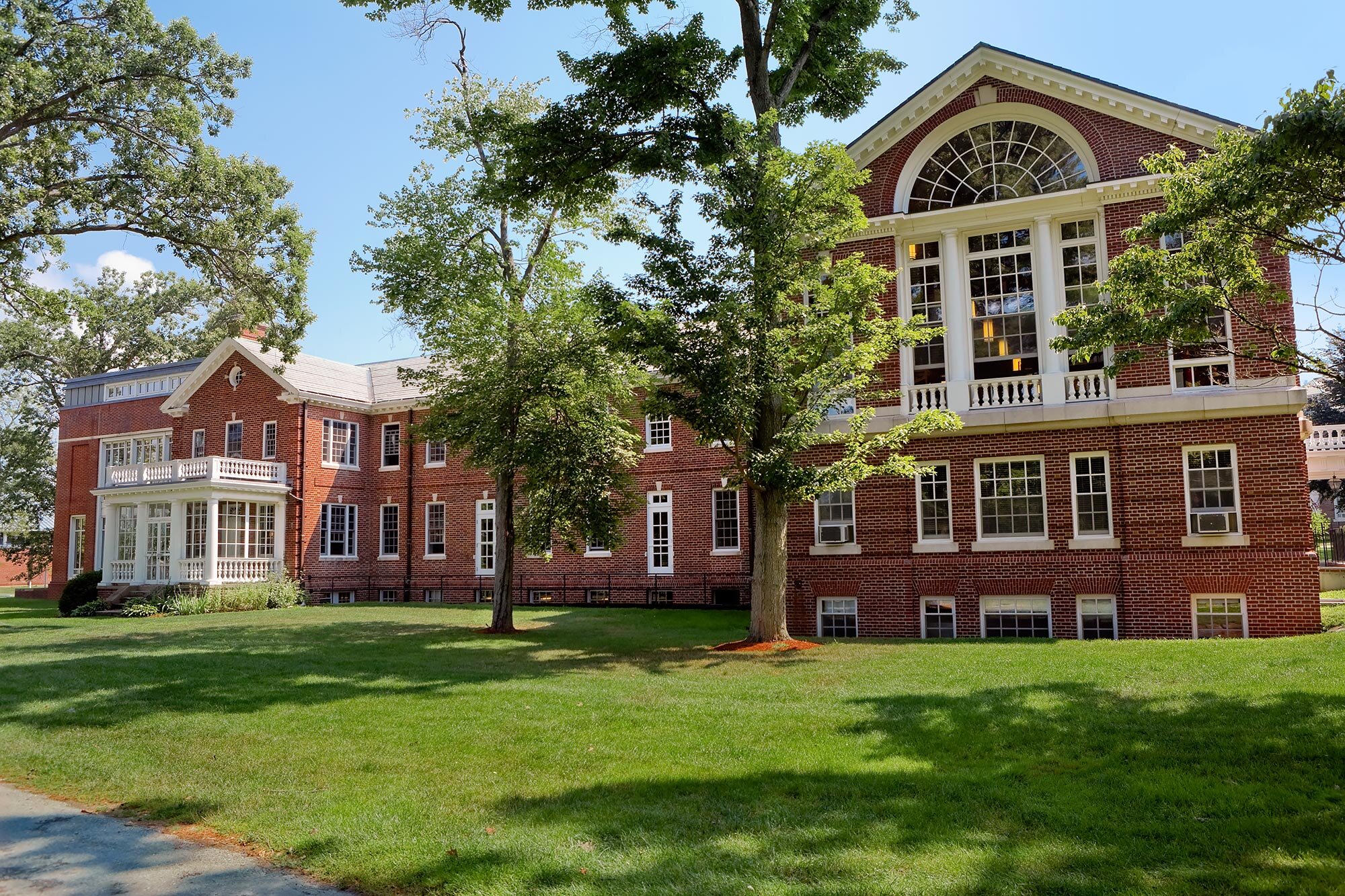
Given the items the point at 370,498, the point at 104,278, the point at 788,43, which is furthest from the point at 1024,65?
the point at 104,278

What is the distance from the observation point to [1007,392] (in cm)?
1706

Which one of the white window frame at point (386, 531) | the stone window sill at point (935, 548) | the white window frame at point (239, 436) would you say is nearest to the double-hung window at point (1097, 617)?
the stone window sill at point (935, 548)

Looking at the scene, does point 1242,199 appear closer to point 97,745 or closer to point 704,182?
point 704,182

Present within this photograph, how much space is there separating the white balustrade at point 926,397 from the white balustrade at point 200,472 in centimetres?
2308

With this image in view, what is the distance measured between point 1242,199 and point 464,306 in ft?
45.3

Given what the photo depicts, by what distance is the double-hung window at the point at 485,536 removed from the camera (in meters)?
31.9

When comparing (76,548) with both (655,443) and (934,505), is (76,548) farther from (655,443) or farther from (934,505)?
(934,505)

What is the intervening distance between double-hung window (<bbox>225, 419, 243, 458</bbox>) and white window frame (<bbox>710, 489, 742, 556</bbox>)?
18.5 metres

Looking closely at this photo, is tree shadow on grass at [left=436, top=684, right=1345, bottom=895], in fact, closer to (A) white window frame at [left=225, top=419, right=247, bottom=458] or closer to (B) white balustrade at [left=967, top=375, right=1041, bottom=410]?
(B) white balustrade at [left=967, top=375, right=1041, bottom=410]

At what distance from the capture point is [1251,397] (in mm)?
15250

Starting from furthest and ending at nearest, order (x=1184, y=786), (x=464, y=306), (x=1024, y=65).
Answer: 1. (x=464, y=306)
2. (x=1024, y=65)
3. (x=1184, y=786)

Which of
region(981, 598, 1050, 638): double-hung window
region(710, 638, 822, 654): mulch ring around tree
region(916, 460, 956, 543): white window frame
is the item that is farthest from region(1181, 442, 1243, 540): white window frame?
region(710, 638, 822, 654): mulch ring around tree

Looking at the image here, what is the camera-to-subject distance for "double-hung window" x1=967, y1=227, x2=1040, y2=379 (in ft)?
57.8

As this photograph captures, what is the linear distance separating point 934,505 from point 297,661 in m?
11.5
